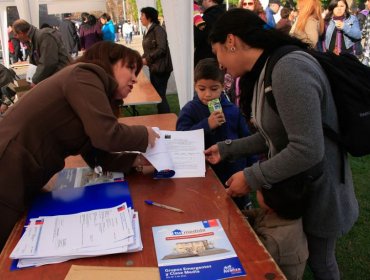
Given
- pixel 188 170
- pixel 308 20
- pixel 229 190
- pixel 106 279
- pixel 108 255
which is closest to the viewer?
pixel 106 279

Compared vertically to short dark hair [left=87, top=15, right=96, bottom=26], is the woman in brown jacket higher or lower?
lower

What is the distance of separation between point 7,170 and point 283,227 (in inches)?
38.4

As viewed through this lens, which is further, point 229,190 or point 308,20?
point 308,20

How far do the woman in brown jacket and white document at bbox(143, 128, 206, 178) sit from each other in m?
0.21

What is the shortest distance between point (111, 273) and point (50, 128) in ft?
2.03

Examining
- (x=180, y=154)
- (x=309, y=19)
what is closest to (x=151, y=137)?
(x=180, y=154)

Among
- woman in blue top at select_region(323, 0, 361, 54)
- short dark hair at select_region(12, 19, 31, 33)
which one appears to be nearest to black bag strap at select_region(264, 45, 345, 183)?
short dark hair at select_region(12, 19, 31, 33)

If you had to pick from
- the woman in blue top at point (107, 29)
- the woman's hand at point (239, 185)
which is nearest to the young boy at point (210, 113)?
the woman's hand at point (239, 185)

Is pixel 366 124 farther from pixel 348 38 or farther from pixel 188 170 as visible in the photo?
pixel 348 38

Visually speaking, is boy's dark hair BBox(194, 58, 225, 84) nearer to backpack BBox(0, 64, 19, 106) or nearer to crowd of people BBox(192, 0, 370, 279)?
crowd of people BBox(192, 0, 370, 279)

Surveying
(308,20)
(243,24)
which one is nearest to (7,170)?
(243,24)

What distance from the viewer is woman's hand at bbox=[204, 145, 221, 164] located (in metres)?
1.66

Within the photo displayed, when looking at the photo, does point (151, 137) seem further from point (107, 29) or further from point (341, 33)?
point (107, 29)

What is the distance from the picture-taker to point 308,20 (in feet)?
14.4
